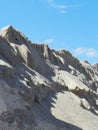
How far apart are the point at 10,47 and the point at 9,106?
14348 millimetres

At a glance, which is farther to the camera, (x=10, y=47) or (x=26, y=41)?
(x=26, y=41)

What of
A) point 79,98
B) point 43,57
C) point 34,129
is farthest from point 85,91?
point 34,129

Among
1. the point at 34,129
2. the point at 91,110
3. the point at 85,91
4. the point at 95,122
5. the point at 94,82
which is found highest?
the point at 94,82

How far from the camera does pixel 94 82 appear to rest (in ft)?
207

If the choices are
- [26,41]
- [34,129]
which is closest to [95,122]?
[34,129]

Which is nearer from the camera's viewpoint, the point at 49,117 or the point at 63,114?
the point at 49,117

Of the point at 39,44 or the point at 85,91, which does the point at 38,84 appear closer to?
the point at 85,91

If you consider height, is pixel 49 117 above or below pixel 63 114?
below

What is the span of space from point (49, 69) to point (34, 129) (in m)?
20.0

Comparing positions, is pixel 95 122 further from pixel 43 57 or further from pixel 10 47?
pixel 43 57

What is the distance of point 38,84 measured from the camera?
1581 inches

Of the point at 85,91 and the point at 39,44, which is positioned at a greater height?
the point at 39,44

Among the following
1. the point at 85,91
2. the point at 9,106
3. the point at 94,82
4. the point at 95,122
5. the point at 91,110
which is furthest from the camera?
the point at 94,82

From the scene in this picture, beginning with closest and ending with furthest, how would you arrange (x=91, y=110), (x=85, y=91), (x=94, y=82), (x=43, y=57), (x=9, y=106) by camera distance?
(x=9, y=106) → (x=91, y=110) → (x=85, y=91) → (x=43, y=57) → (x=94, y=82)
